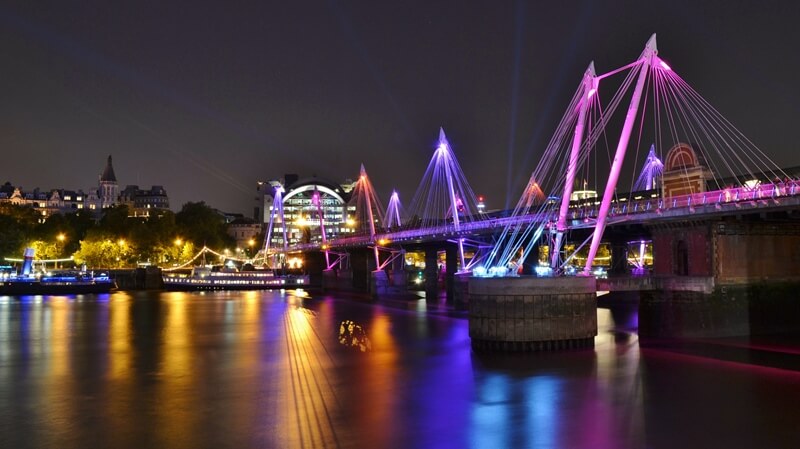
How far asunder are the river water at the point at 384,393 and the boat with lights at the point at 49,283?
5712 cm

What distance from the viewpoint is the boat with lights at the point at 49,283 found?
98.7 m

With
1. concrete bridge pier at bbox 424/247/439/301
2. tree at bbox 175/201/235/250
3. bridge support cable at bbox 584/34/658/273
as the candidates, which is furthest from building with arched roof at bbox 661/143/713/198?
tree at bbox 175/201/235/250

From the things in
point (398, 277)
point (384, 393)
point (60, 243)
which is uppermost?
point (60, 243)

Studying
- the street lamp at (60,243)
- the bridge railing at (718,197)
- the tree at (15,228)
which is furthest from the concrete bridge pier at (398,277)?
the tree at (15,228)

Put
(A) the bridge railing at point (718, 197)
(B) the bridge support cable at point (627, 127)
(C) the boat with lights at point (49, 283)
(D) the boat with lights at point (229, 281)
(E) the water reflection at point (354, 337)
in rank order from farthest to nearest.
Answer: (D) the boat with lights at point (229, 281) < (C) the boat with lights at point (49, 283) < (E) the water reflection at point (354, 337) < (B) the bridge support cable at point (627, 127) < (A) the bridge railing at point (718, 197)

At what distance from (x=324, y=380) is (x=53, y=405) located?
1086 centimetres

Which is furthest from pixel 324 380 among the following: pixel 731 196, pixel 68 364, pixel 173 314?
pixel 173 314

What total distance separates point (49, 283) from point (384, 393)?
89879 millimetres

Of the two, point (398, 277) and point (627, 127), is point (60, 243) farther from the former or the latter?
point (627, 127)

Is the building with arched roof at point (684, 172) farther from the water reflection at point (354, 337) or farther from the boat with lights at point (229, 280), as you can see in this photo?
the boat with lights at point (229, 280)

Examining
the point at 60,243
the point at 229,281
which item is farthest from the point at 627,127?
the point at 60,243

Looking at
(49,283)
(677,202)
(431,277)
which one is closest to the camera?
(677,202)

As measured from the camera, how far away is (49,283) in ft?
334

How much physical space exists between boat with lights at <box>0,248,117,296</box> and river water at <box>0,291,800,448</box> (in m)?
57.1
